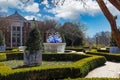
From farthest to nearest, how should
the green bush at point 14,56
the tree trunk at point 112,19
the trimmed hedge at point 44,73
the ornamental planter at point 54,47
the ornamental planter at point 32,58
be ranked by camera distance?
1. the ornamental planter at point 54,47
2. the green bush at point 14,56
3. the ornamental planter at point 32,58
4. the trimmed hedge at point 44,73
5. the tree trunk at point 112,19

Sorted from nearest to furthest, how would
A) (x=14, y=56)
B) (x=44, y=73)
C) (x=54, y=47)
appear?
1. (x=44, y=73)
2. (x=14, y=56)
3. (x=54, y=47)

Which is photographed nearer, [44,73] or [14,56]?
[44,73]

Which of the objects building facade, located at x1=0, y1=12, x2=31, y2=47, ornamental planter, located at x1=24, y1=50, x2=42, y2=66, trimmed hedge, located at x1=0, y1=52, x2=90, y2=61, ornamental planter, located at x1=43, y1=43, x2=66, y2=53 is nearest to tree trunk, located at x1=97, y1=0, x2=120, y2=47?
ornamental planter, located at x1=24, y1=50, x2=42, y2=66

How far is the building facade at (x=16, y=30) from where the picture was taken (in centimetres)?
5678

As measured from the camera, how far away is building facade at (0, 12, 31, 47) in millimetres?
56781

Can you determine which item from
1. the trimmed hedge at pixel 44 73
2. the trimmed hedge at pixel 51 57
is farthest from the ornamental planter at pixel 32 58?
the trimmed hedge at pixel 51 57

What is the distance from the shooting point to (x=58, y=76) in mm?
9875

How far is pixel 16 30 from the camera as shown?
193 ft

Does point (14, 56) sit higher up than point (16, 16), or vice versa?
point (16, 16)

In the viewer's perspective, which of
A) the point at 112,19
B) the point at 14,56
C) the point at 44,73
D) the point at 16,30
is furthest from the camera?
the point at 16,30

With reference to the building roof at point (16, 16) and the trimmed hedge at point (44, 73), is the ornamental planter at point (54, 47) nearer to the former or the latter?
the trimmed hedge at point (44, 73)

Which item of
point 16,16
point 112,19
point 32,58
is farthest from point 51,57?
point 16,16

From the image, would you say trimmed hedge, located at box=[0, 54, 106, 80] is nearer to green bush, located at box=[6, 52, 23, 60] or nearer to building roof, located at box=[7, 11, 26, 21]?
green bush, located at box=[6, 52, 23, 60]

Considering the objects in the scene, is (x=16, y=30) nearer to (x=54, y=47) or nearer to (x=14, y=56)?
(x=54, y=47)
